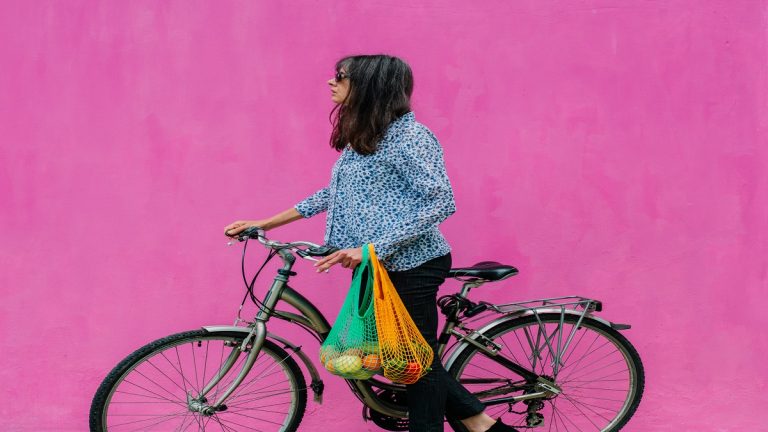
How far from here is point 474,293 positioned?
12.6 ft

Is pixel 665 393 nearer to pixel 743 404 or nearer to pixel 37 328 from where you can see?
pixel 743 404

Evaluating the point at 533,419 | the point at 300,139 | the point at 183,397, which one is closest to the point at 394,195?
the point at 300,139

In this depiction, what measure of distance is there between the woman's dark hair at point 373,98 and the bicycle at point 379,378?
437 mm

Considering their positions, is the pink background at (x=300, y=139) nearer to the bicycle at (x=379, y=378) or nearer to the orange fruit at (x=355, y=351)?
the bicycle at (x=379, y=378)

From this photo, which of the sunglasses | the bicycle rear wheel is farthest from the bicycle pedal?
the sunglasses

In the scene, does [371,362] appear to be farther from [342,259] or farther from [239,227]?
[239,227]

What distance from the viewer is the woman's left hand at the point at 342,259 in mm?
2777

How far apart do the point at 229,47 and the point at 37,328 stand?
158 centimetres

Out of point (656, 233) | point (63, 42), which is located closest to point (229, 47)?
point (63, 42)

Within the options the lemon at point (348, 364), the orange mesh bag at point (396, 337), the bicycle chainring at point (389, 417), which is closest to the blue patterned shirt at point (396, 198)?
the orange mesh bag at point (396, 337)

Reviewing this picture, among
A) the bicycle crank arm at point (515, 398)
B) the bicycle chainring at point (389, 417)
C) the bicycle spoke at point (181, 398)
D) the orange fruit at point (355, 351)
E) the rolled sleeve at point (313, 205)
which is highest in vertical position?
the rolled sleeve at point (313, 205)

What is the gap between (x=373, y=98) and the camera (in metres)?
2.89

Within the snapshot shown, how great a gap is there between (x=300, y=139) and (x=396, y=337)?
4.35ft

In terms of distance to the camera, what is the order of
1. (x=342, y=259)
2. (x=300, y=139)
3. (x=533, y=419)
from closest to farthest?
(x=342, y=259) → (x=533, y=419) → (x=300, y=139)
